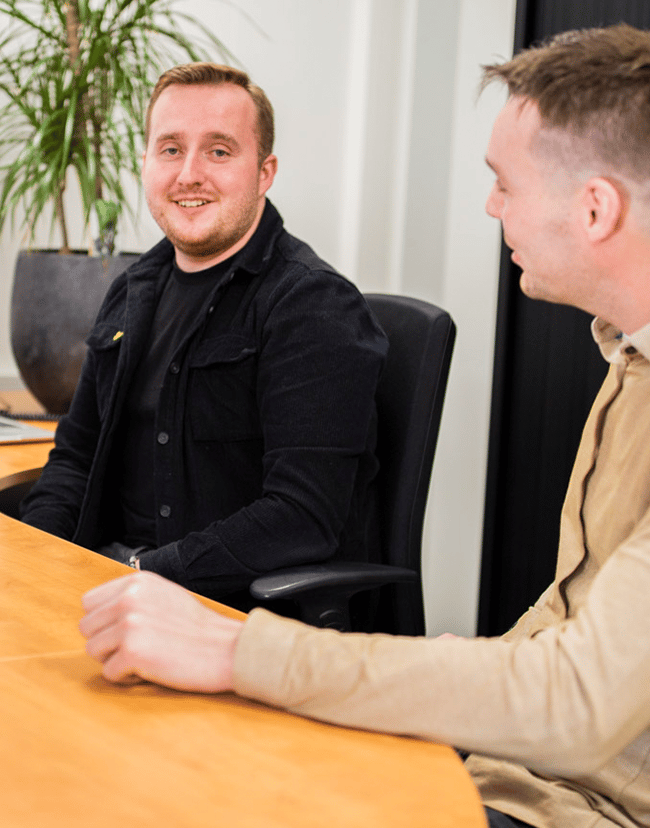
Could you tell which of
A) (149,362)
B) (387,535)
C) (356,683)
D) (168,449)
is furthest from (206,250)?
(356,683)

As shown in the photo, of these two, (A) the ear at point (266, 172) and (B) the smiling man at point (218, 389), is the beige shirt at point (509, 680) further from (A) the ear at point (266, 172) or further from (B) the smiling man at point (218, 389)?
(A) the ear at point (266, 172)

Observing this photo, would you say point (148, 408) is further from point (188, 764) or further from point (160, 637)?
point (188, 764)

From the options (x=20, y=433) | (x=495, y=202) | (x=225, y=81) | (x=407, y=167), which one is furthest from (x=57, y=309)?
(x=495, y=202)

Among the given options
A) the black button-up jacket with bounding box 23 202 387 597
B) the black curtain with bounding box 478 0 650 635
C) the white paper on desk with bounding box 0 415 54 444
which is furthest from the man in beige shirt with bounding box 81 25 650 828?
the black curtain with bounding box 478 0 650 635

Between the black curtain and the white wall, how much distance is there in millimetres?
65

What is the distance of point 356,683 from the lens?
31.1 inches

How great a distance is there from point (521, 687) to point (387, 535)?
35.7 inches

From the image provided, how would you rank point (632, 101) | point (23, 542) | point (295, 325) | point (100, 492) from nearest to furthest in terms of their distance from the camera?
point (632, 101) < point (23, 542) < point (295, 325) < point (100, 492)

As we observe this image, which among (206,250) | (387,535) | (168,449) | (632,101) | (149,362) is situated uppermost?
(632,101)

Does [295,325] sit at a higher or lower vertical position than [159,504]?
higher

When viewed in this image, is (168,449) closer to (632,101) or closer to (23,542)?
(23,542)

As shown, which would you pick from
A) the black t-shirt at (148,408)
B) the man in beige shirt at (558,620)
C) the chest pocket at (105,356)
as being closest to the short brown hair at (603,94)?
the man in beige shirt at (558,620)

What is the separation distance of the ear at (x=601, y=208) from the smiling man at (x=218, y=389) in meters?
0.68

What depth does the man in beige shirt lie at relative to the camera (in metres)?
0.76
